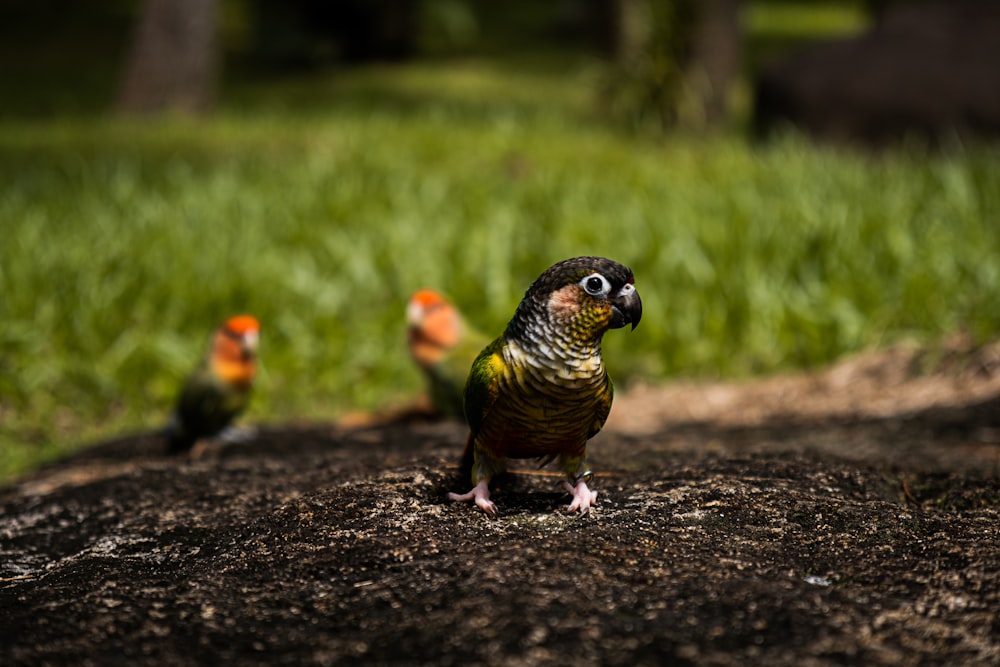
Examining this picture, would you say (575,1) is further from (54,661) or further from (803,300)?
(54,661)

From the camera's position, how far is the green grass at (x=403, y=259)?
16.9ft

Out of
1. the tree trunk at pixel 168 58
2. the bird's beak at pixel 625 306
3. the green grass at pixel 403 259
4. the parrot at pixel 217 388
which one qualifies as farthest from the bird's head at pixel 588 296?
the tree trunk at pixel 168 58

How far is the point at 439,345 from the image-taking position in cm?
438

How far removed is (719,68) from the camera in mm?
10234

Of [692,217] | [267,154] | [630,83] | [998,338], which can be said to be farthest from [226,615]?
[630,83]

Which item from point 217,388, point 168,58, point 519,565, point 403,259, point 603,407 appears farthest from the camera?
point 168,58

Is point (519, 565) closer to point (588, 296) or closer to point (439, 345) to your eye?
point (588, 296)

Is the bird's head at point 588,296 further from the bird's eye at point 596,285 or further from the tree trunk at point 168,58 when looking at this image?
the tree trunk at point 168,58

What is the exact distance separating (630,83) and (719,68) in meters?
0.98

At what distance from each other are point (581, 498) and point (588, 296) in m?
0.43

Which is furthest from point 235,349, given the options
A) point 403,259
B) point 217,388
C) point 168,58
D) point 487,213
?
point 168,58

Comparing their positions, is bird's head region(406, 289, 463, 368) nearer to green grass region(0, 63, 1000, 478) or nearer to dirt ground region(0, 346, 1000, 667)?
green grass region(0, 63, 1000, 478)

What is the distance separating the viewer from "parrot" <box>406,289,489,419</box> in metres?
4.29

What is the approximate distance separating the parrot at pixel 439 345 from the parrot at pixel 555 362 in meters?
2.03
